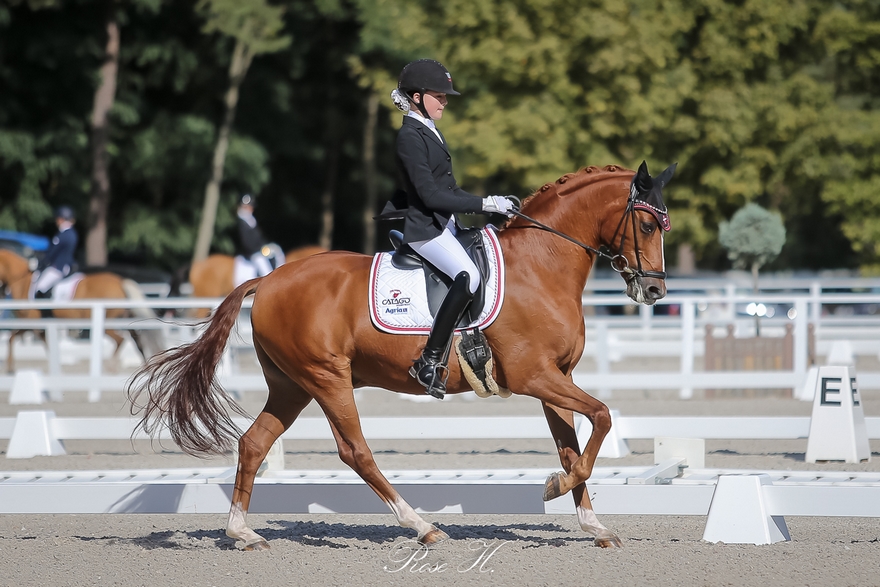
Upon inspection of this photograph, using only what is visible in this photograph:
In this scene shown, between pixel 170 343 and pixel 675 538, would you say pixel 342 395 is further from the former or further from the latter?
pixel 170 343

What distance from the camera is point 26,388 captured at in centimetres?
1120

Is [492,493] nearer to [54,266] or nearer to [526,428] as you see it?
[526,428]

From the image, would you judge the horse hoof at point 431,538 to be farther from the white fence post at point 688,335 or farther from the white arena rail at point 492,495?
the white fence post at point 688,335

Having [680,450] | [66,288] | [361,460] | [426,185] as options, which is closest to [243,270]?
[66,288]

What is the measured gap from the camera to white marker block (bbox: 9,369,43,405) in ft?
36.3

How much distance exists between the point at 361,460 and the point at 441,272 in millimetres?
1029

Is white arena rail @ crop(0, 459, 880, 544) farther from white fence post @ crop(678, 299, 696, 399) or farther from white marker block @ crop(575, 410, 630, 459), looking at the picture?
white fence post @ crop(678, 299, 696, 399)

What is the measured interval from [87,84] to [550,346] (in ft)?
83.1

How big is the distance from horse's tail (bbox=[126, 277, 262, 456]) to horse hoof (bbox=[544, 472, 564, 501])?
1.71 meters

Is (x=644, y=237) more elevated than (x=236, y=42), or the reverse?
(x=236, y=42)

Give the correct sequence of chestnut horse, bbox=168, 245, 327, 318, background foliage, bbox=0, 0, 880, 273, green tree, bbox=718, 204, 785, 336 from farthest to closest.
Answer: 1. background foliage, bbox=0, 0, 880, 273
2. chestnut horse, bbox=168, 245, 327, 318
3. green tree, bbox=718, 204, 785, 336

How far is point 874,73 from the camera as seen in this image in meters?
21.7

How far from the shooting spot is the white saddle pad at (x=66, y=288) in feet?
49.3

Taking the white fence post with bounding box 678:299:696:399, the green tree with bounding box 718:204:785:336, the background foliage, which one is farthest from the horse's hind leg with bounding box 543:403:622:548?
the background foliage
